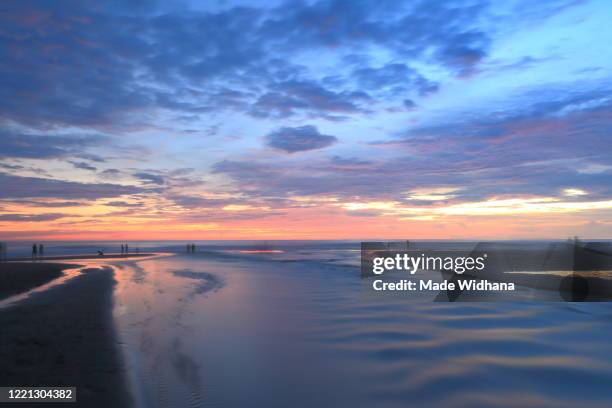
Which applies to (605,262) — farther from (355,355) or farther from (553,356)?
(355,355)

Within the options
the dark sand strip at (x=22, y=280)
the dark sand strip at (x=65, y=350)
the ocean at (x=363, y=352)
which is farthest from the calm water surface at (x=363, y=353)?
the dark sand strip at (x=22, y=280)

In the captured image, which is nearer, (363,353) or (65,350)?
(65,350)

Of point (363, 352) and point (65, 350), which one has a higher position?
point (65, 350)

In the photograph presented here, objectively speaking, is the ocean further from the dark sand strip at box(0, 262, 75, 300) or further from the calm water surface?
the dark sand strip at box(0, 262, 75, 300)

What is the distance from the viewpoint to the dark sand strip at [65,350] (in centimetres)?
754

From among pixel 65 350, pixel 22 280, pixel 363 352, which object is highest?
pixel 65 350

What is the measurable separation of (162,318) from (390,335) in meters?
7.81

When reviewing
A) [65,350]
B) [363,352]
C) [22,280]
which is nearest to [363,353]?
[363,352]

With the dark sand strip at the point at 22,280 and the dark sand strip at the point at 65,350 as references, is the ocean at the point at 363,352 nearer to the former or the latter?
the dark sand strip at the point at 65,350

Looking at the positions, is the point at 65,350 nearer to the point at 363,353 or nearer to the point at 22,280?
the point at 363,353

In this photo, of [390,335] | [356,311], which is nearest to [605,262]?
[356,311]

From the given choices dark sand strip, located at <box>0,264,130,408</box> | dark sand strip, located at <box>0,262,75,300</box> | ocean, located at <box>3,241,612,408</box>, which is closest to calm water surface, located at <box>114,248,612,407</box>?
ocean, located at <box>3,241,612,408</box>

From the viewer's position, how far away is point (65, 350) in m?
9.56

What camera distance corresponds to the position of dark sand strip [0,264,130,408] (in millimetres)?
7543
